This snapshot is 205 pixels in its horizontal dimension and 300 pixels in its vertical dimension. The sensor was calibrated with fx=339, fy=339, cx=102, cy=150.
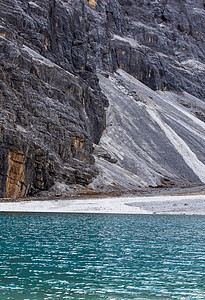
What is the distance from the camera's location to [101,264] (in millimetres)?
12531

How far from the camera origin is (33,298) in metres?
8.47

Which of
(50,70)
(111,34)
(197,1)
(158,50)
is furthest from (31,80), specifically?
(197,1)

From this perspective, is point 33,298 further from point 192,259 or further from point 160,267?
point 192,259

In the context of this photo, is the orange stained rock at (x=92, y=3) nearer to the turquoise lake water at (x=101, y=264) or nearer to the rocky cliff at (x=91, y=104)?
the rocky cliff at (x=91, y=104)

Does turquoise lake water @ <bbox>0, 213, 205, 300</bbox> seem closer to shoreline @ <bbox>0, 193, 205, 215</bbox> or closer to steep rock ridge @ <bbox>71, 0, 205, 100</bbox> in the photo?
shoreline @ <bbox>0, 193, 205, 215</bbox>

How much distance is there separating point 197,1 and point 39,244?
210m

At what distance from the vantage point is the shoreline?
37.6 metres

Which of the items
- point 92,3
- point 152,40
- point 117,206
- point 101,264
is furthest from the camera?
point 152,40

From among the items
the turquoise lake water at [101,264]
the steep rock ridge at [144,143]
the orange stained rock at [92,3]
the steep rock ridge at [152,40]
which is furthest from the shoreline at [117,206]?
the orange stained rock at [92,3]

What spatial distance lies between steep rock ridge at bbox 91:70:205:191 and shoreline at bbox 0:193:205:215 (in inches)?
594

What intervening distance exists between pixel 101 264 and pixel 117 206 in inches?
1123

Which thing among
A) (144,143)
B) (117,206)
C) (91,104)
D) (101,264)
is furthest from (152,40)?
(101,264)

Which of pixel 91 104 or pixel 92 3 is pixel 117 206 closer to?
pixel 91 104

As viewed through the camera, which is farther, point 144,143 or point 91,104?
point 144,143
